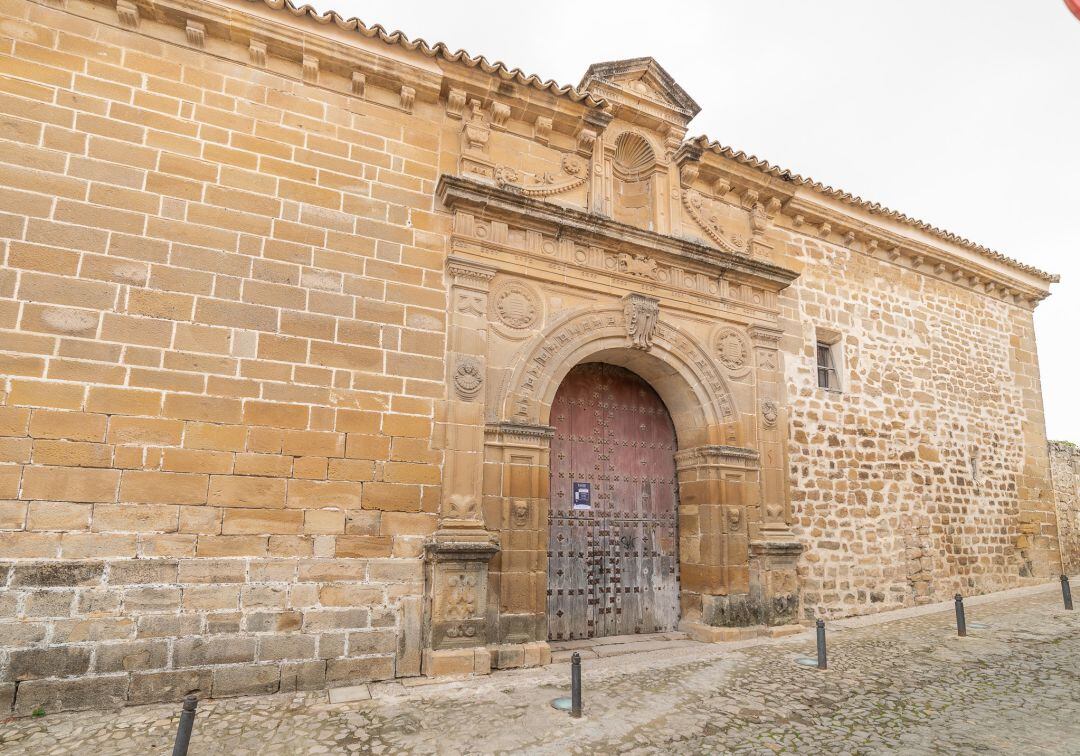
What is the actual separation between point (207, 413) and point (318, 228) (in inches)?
70.0

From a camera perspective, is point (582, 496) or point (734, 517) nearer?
point (582, 496)

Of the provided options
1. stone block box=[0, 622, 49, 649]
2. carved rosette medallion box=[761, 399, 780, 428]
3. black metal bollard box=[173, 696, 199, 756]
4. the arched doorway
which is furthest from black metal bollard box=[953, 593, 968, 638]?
stone block box=[0, 622, 49, 649]

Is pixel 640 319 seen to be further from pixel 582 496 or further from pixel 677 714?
pixel 677 714

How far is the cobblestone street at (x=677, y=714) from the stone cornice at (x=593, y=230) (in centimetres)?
410

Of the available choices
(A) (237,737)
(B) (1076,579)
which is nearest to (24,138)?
(A) (237,737)

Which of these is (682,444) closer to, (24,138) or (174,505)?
(174,505)

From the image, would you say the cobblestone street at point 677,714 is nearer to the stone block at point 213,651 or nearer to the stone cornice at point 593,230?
the stone block at point 213,651

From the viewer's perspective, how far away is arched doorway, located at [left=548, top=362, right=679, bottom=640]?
6070 millimetres

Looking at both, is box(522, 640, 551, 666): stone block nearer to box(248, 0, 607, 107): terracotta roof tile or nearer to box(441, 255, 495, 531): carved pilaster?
box(441, 255, 495, 531): carved pilaster

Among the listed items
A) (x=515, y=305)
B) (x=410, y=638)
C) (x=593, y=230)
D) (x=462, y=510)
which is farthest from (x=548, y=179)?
(x=410, y=638)

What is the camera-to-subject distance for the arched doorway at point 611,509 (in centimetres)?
607

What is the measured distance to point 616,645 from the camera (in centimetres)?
582

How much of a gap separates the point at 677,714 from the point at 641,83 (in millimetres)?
6482

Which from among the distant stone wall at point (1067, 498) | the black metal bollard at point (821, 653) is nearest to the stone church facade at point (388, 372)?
the black metal bollard at point (821, 653)
